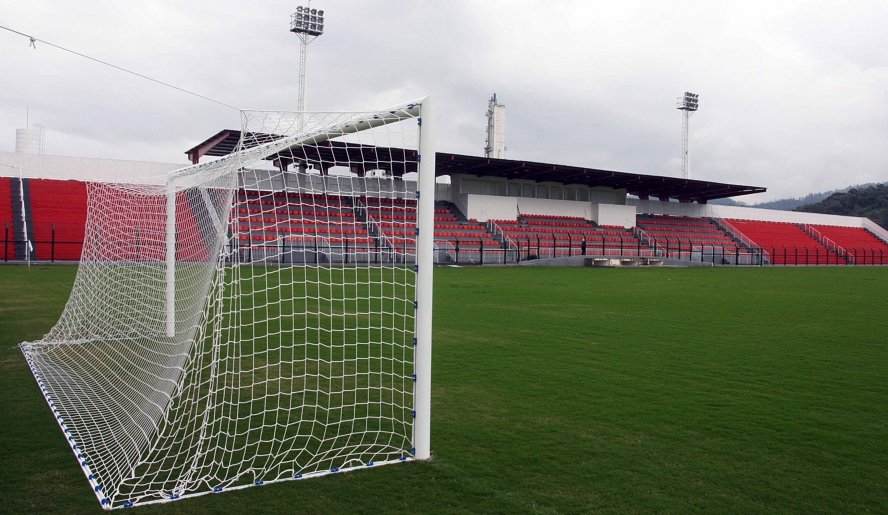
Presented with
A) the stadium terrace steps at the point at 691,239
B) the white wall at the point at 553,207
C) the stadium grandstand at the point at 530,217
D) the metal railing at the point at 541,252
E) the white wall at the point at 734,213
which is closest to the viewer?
the metal railing at the point at 541,252

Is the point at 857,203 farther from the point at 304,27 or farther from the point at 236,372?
the point at 236,372

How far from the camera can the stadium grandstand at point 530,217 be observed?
2170 centimetres

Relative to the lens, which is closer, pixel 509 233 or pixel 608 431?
pixel 608 431

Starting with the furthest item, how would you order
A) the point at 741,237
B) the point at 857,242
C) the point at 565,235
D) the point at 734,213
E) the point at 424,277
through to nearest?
the point at 857,242
the point at 734,213
the point at 741,237
the point at 565,235
the point at 424,277

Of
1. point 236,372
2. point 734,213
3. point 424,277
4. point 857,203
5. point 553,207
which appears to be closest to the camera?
point 424,277

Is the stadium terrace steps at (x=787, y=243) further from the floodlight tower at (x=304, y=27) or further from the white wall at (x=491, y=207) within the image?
the floodlight tower at (x=304, y=27)

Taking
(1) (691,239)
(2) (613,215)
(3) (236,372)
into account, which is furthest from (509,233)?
(3) (236,372)

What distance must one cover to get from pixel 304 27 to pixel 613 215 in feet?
62.7

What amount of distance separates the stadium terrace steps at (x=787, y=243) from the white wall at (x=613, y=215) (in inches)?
339

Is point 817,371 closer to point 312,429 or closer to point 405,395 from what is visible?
point 405,395

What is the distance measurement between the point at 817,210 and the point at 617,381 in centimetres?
7891

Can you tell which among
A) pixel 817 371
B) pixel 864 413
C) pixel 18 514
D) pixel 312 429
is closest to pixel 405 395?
pixel 312 429

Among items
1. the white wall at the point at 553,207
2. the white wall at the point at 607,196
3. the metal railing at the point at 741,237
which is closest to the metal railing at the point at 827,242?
the metal railing at the point at 741,237

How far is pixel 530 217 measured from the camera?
3225 centimetres
